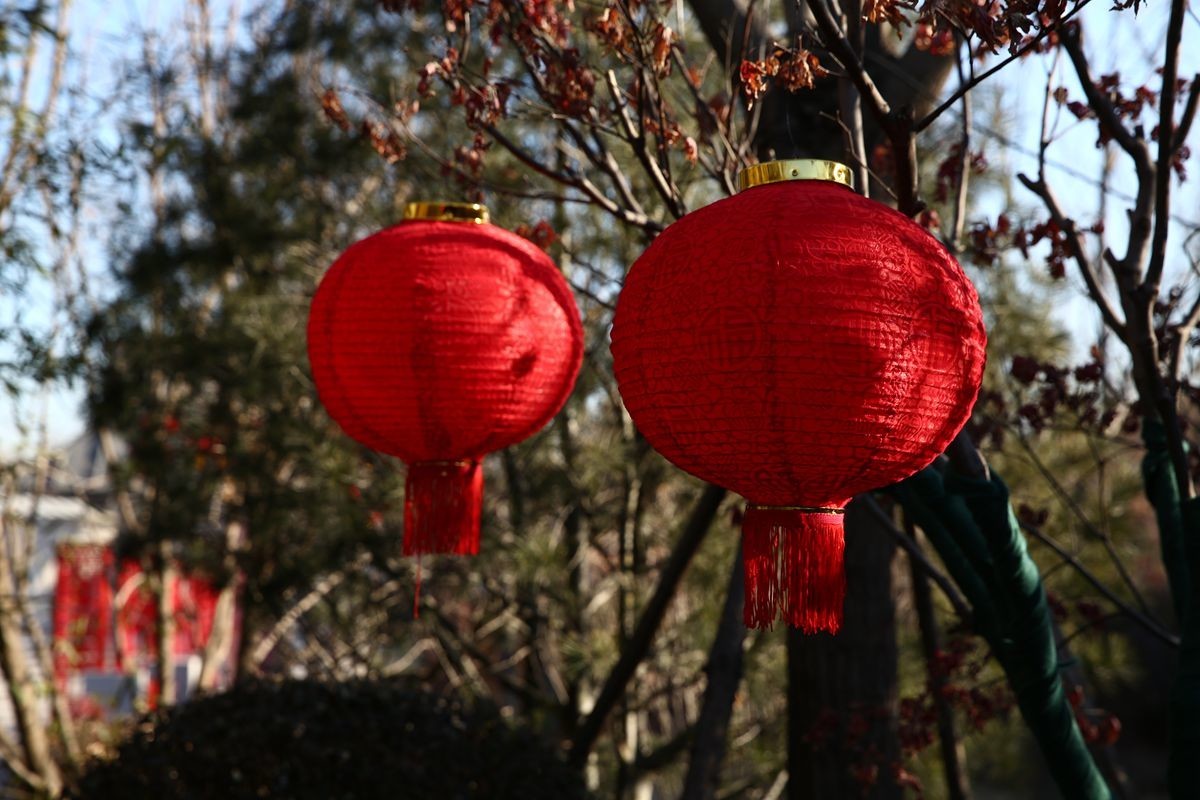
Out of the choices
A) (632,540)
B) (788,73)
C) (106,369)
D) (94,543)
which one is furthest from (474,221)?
(94,543)

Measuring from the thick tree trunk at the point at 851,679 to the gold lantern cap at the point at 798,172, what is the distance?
199 centimetres

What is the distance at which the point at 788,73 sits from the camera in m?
2.04

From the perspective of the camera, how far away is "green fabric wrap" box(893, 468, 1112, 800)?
2275 mm

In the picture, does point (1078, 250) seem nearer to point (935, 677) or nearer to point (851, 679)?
point (935, 677)

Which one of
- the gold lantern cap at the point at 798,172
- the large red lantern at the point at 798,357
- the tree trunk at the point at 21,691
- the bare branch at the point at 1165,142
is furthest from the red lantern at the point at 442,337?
the tree trunk at the point at 21,691

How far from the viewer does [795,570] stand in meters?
1.74

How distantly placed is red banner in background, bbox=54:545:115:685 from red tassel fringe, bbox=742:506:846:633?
6.69 meters

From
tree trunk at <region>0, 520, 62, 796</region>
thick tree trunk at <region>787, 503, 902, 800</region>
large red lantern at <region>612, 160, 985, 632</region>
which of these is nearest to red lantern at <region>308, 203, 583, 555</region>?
large red lantern at <region>612, 160, 985, 632</region>

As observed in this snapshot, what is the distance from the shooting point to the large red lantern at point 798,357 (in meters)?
1.57

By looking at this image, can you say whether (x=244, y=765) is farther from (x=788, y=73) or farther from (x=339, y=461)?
(x=788, y=73)

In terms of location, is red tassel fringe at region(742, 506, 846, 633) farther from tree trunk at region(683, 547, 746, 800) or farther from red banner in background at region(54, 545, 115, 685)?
red banner in background at region(54, 545, 115, 685)

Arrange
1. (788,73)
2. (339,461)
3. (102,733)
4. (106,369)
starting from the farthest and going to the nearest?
(102,733) < (106,369) < (339,461) < (788,73)

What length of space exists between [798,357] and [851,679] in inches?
94.0

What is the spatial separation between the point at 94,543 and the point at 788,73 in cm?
800
